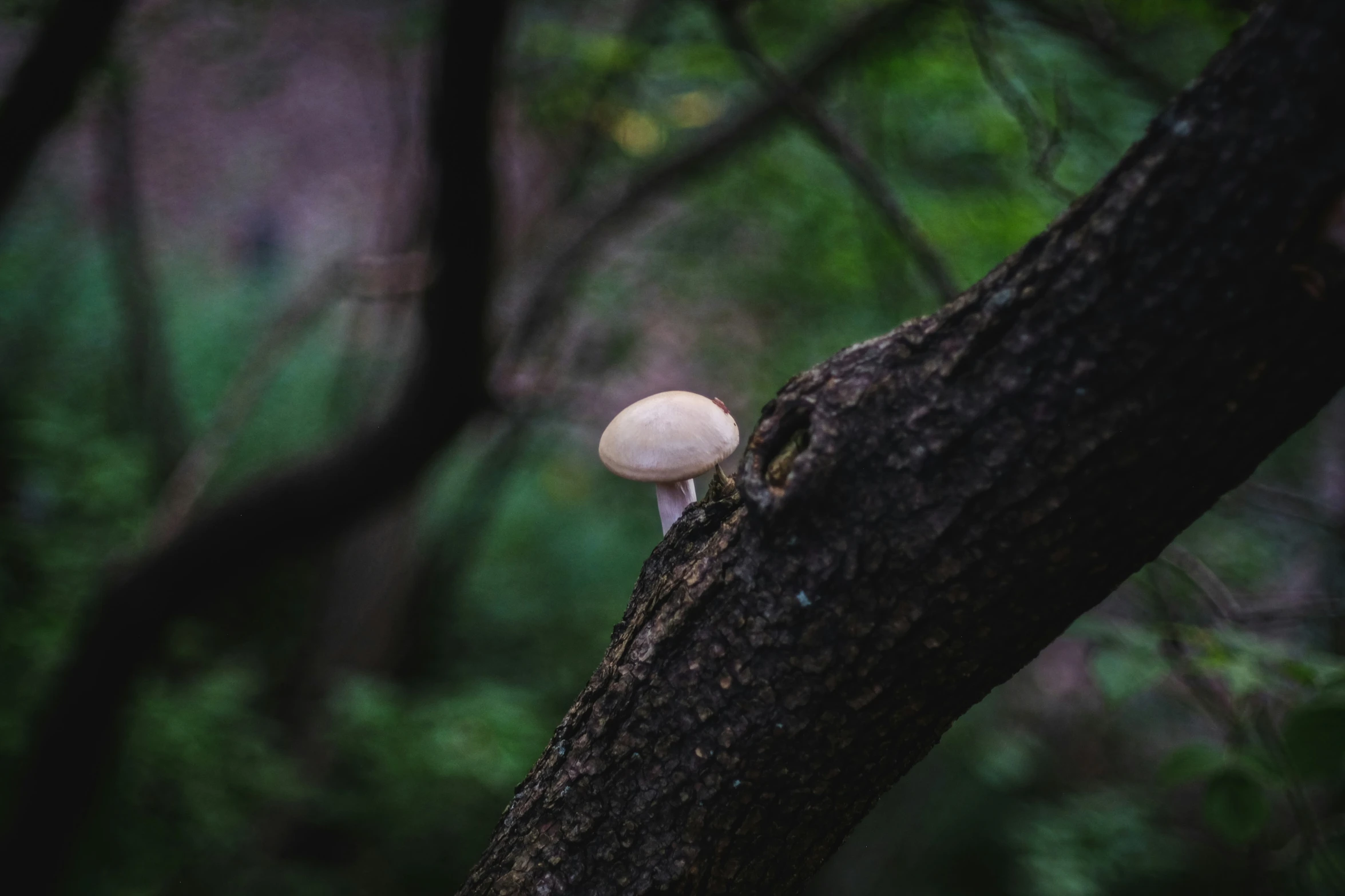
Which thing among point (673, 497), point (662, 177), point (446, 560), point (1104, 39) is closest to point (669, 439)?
point (673, 497)

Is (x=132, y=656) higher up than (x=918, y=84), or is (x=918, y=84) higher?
(x=918, y=84)

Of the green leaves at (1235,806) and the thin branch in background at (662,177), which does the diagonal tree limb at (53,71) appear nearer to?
the thin branch in background at (662,177)

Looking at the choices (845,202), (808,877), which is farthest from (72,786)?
(845,202)

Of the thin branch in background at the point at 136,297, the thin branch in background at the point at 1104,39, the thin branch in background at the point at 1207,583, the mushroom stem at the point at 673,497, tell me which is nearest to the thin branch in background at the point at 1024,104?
the thin branch in background at the point at 1104,39

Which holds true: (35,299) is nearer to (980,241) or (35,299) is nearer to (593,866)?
(980,241)

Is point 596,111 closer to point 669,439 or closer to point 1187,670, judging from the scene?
point 669,439

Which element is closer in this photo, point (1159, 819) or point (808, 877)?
point (808, 877)

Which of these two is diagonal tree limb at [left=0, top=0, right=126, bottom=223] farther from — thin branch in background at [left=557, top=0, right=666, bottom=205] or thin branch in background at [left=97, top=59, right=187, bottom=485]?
thin branch in background at [left=557, top=0, right=666, bottom=205]

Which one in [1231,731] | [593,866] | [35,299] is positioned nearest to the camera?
[593,866]
